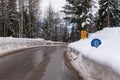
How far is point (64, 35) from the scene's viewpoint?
114 meters

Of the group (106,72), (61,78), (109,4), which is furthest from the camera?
(109,4)

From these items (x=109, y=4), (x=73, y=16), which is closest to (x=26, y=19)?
(x=73, y=16)

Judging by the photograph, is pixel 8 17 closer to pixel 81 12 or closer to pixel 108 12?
pixel 81 12

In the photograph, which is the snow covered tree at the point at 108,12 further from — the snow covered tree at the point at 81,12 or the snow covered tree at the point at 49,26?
the snow covered tree at the point at 49,26

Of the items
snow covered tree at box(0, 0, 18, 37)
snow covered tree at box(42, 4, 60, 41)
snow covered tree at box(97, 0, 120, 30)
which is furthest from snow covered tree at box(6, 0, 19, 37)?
snow covered tree at box(42, 4, 60, 41)

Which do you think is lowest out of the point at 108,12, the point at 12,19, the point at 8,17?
the point at 12,19

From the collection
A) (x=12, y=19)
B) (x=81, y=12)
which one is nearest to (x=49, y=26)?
(x=12, y=19)

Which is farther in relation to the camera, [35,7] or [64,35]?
[64,35]

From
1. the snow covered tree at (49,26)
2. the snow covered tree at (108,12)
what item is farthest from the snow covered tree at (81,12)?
the snow covered tree at (49,26)

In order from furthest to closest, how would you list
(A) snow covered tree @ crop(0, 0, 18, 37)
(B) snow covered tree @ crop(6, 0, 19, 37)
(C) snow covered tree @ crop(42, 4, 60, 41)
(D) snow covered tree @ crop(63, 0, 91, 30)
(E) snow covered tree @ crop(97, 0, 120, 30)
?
(C) snow covered tree @ crop(42, 4, 60, 41)
(B) snow covered tree @ crop(6, 0, 19, 37)
(A) snow covered tree @ crop(0, 0, 18, 37)
(E) snow covered tree @ crop(97, 0, 120, 30)
(D) snow covered tree @ crop(63, 0, 91, 30)

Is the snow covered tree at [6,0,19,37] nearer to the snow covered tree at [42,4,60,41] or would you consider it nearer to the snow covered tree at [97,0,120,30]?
the snow covered tree at [97,0,120,30]

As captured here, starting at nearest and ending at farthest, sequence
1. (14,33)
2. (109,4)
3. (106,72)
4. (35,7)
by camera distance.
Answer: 1. (106,72)
2. (109,4)
3. (14,33)
4. (35,7)

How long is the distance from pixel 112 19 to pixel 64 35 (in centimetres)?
5495

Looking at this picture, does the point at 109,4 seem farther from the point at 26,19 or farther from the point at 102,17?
the point at 26,19
